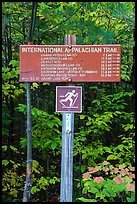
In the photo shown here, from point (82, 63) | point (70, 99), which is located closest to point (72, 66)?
point (82, 63)

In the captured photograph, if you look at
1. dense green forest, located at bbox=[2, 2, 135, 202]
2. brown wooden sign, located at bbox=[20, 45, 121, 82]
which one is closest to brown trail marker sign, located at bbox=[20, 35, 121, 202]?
brown wooden sign, located at bbox=[20, 45, 121, 82]

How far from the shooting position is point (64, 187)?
113 inches

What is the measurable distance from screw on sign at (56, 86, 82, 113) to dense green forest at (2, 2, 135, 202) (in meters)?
0.72

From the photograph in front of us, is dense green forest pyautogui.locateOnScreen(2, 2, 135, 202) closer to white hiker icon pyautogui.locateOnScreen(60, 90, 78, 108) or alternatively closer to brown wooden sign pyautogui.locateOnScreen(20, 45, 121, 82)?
white hiker icon pyautogui.locateOnScreen(60, 90, 78, 108)

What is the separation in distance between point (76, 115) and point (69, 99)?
274 cm

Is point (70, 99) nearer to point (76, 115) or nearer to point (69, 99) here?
point (69, 99)

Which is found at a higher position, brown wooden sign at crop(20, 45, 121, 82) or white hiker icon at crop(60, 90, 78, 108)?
brown wooden sign at crop(20, 45, 121, 82)

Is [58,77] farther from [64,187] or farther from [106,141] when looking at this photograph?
[106,141]

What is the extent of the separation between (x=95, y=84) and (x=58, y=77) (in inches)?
120

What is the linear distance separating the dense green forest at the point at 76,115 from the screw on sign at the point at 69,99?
28.2 inches

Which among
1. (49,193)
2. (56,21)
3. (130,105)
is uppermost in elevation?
(56,21)

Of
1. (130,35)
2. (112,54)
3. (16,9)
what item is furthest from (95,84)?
(112,54)

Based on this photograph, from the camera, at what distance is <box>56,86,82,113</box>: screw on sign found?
2.82m

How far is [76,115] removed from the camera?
18.2 feet
